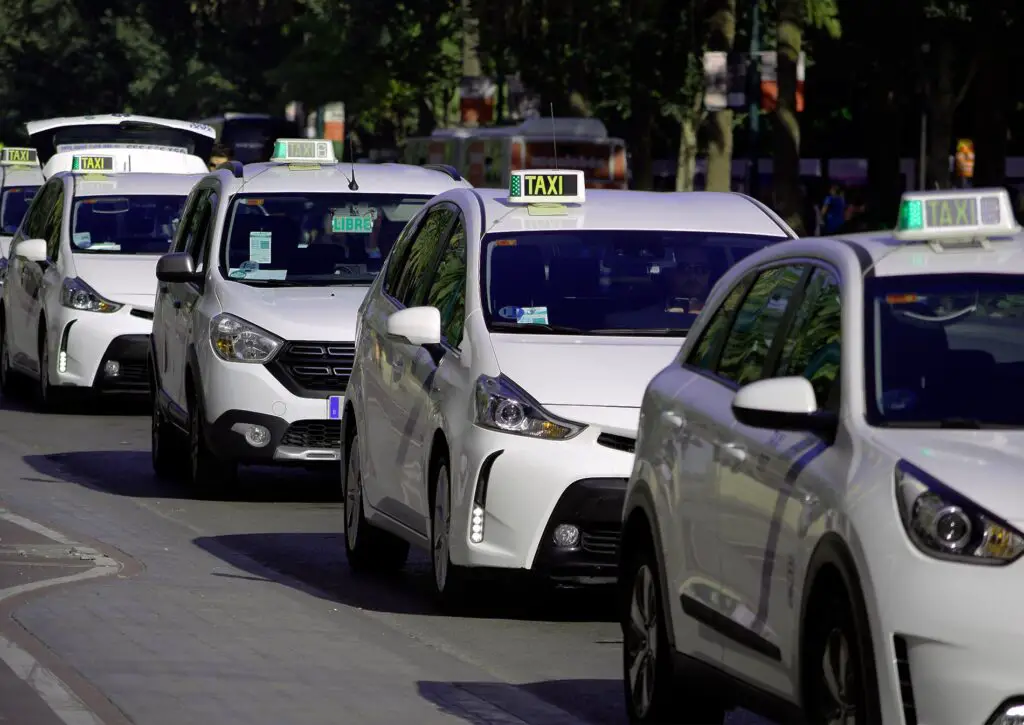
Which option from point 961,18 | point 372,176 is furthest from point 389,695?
point 961,18

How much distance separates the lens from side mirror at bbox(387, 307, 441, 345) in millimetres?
9797

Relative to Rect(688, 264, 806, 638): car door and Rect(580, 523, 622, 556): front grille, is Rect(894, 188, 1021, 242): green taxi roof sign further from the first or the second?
Rect(580, 523, 622, 556): front grille

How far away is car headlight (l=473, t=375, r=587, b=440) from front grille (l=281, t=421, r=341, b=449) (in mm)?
4245

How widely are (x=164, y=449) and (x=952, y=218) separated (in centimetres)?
919

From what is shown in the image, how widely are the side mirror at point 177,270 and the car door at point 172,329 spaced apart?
511mm

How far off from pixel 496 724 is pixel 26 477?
802 cm

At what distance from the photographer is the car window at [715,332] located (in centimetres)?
728

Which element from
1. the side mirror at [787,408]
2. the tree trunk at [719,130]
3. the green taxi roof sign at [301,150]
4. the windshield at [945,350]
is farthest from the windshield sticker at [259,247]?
the tree trunk at [719,130]

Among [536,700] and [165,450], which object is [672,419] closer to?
[536,700]

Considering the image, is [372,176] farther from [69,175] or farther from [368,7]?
[368,7]

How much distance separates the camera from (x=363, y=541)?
35.9 ft

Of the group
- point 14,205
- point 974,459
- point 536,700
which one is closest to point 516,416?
point 536,700

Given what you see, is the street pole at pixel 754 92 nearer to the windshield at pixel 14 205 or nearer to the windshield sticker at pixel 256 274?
the windshield at pixel 14 205

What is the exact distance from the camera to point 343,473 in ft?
37.7
